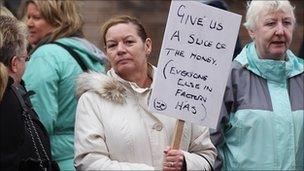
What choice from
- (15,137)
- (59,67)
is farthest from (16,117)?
(59,67)

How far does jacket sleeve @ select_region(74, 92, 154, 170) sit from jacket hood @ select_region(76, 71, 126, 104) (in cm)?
6

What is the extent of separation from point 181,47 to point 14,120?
0.93 meters

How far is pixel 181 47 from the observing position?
5070mm

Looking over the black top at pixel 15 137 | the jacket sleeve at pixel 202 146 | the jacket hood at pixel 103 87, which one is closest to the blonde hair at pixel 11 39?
the black top at pixel 15 137

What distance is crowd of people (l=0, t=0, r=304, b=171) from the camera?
504cm

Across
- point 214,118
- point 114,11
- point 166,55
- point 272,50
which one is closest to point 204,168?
point 214,118

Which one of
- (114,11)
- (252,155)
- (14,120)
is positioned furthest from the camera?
(114,11)

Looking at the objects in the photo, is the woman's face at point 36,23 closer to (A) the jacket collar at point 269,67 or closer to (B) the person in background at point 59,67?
(B) the person in background at point 59,67

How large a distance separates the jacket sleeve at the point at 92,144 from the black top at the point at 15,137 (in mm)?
→ 197

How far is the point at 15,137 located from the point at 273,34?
1.78 metres

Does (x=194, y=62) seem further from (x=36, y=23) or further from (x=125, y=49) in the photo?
(x=36, y=23)

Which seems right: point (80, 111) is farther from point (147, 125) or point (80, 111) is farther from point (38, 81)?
point (38, 81)

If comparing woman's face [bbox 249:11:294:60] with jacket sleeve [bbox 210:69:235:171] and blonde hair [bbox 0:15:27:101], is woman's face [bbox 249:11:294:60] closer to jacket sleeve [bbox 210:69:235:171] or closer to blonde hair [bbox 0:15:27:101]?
jacket sleeve [bbox 210:69:235:171]

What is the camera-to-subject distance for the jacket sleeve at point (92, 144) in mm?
4996
